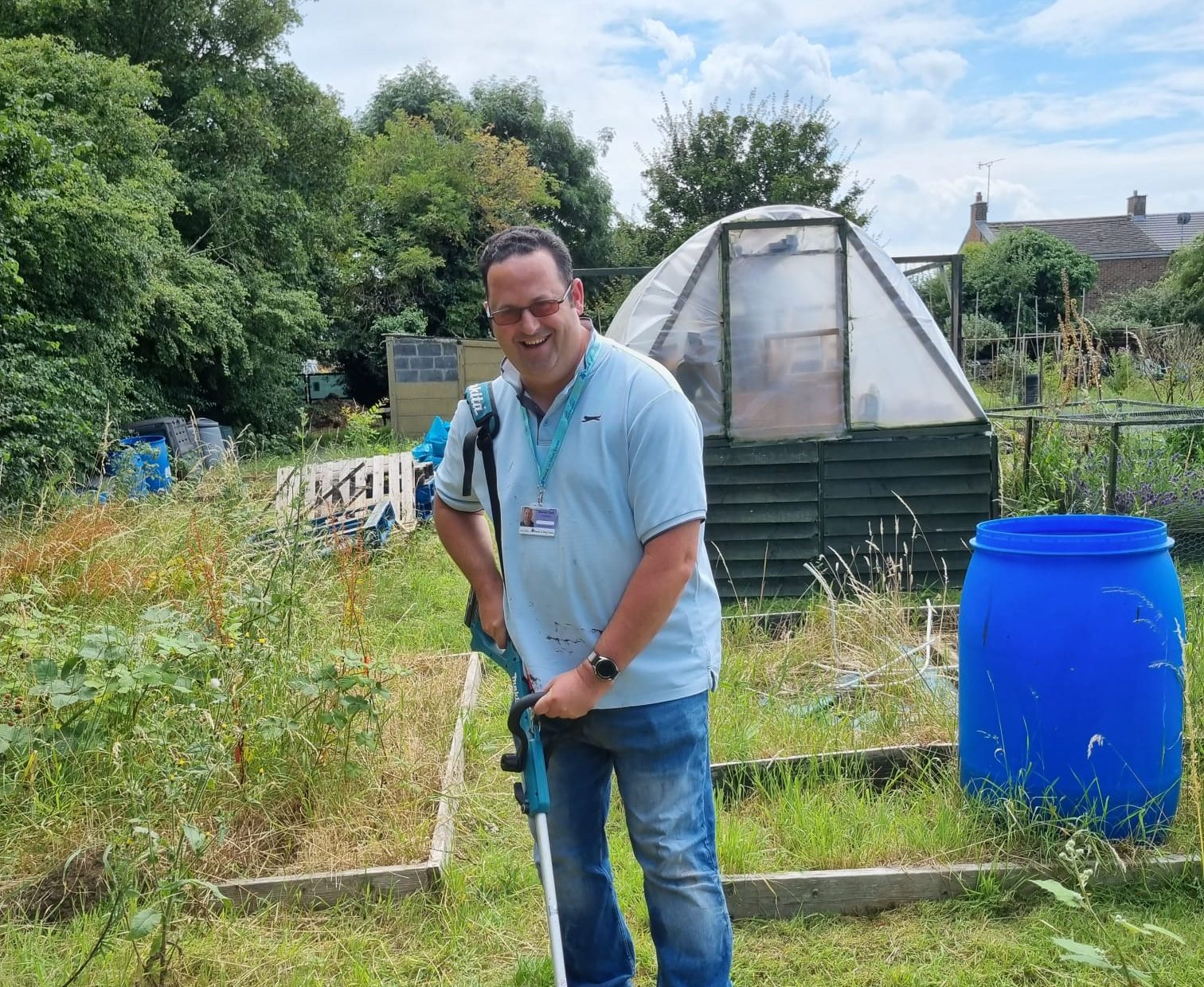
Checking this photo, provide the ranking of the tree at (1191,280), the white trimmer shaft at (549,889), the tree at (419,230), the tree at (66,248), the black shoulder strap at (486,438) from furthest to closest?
the tree at (1191,280) < the tree at (419,230) < the tree at (66,248) < the black shoulder strap at (486,438) < the white trimmer shaft at (549,889)

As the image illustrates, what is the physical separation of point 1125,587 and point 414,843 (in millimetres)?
2434

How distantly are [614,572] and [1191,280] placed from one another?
1239 inches

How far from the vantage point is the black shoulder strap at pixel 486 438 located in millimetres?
2307

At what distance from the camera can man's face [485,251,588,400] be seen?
2090 millimetres

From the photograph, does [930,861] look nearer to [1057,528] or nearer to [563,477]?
[1057,528]

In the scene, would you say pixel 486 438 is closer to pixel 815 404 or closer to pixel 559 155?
pixel 815 404

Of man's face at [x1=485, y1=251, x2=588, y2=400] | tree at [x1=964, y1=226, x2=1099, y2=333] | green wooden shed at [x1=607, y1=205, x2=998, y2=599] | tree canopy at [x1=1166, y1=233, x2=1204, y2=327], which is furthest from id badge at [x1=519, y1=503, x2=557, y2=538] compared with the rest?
tree at [x1=964, y1=226, x2=1099, y2=333]

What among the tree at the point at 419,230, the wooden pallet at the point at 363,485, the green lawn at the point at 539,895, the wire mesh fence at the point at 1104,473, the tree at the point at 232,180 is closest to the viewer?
the green lawn at the point at 539,895

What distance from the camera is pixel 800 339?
270 inches

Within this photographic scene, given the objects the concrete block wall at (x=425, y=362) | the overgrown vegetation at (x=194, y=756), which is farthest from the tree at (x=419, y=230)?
the overgrown vegetation at (x=194, y=756)

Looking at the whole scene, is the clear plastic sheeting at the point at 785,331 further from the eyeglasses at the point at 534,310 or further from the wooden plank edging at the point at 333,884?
the eyeglasses at the point at 534,310

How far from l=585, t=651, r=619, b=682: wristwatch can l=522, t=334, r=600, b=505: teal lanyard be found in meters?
0.37

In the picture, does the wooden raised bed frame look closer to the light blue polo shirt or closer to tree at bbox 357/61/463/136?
the light blue polo shirt

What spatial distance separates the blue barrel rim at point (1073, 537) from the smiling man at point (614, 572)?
1313mm
